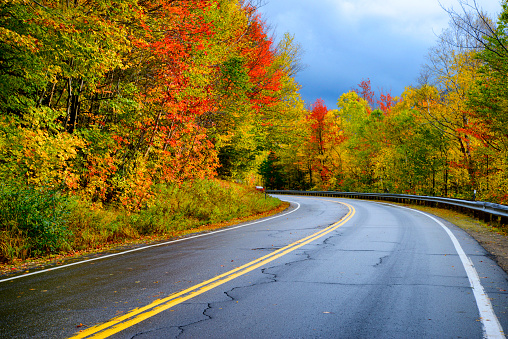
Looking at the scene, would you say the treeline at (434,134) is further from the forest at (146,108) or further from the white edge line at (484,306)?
the white edge line at (484,306)

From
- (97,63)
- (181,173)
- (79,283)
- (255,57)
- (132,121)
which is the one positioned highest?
(255,57)

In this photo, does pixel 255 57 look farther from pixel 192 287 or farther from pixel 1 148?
pixel 192 287

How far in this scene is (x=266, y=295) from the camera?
4.95m

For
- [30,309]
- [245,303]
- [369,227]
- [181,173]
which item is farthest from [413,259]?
[181,173]

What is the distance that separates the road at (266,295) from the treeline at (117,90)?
155 inches

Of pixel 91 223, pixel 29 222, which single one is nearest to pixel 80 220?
pixel 91 223

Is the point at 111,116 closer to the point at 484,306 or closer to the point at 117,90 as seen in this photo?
the point at 117,90

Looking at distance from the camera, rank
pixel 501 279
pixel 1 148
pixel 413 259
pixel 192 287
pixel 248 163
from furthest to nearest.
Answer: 1. pixel 248 163
2. pixel 1 148
3. pixel 413 259
4. pixel 501 279
5. pixel 192 287

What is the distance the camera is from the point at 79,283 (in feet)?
18.5

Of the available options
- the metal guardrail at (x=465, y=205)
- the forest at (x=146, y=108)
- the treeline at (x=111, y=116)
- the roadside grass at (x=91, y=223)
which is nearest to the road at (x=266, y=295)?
the roadside grass at (x=91, y=223)

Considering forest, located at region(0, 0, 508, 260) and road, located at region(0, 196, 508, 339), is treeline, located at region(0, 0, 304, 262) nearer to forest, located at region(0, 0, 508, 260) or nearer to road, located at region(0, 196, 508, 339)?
forest, located at region(0, 0, 508, 260)

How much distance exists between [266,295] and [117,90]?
31.2 feet

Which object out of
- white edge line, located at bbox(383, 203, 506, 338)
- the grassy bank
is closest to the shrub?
the grassy bank

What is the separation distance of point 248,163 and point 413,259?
19016 millimetres
